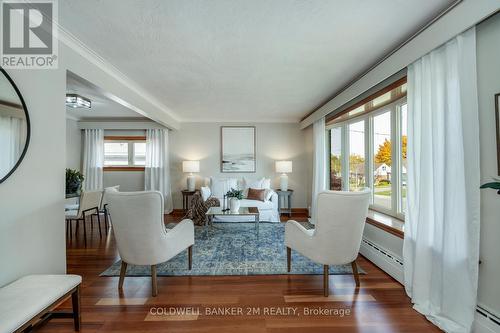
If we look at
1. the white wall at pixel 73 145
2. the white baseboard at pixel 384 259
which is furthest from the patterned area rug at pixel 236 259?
the white wall at pixel 73 145

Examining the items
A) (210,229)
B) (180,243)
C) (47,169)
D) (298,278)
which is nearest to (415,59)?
(298,278)

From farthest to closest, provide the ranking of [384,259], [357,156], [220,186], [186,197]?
[186,197], [220,186], [357,156], [384,259]

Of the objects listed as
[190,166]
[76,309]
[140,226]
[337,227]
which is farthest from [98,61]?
[190,166]

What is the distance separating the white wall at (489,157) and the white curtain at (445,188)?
0.19 ft

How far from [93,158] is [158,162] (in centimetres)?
168

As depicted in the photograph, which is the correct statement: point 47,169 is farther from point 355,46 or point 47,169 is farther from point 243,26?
point 355,46

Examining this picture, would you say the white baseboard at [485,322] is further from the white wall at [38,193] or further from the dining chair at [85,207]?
the dining chair at [85,207]

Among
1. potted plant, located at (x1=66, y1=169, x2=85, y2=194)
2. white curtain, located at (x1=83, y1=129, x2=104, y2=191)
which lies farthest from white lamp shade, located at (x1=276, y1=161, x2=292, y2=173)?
white curtain, located at (x1=83, y1=129, x2=104, y2=191)

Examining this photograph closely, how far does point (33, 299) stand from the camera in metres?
1.38

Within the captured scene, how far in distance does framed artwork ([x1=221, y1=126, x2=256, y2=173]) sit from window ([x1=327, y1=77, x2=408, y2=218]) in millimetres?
2162

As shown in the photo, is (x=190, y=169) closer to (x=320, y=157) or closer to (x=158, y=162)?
(x=158, y=162)

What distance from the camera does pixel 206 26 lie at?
198 cm

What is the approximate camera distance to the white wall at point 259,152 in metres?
6.04

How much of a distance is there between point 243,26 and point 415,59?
159 centimetres
